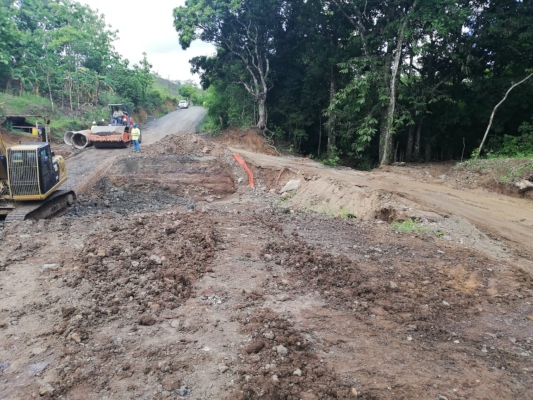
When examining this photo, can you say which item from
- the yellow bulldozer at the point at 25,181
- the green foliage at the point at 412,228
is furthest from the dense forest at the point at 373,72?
the yellow bulldozer at the point at 25,181

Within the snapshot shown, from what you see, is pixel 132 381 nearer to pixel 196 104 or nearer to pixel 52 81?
pixel 52 81

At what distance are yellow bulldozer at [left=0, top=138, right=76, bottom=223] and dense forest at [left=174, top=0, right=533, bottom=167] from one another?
44.9 feet

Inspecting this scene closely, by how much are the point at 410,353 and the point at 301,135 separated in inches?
821

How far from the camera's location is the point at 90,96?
33.0 metres

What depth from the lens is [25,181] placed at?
30.5ft

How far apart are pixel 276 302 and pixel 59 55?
99.0 feet

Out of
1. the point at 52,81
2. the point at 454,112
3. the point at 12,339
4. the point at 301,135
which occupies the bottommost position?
the point at 12,339

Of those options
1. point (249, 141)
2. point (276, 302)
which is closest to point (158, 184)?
point (276, 302)

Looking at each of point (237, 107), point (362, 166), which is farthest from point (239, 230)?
point (237, 107)

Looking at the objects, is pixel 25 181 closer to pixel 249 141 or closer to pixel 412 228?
pixel 412 228

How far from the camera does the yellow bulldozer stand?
9.12 m

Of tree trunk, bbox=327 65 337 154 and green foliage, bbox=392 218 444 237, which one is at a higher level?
tree trunk, bbox=327 65 337 154

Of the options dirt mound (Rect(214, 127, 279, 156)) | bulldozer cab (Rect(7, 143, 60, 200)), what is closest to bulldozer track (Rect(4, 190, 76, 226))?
bulldozer cab (Rect(7, 143, 60, 200))

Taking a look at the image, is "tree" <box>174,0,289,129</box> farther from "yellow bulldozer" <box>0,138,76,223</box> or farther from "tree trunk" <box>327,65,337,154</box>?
"yellow bulldozer" <box>0,138,76,223</box>
